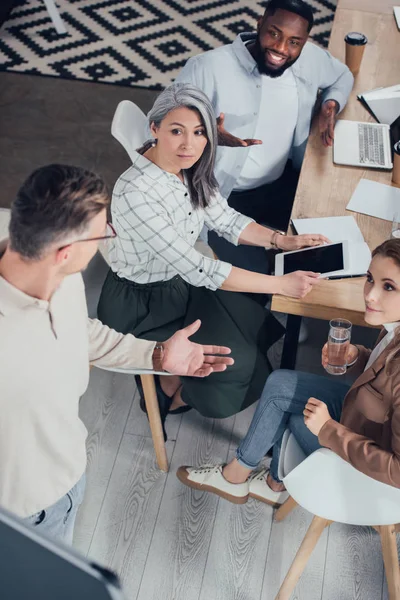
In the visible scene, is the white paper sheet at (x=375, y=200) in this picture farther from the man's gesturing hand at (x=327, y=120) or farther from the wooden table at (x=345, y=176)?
the man's gesturing hand at (x=327, y=120)

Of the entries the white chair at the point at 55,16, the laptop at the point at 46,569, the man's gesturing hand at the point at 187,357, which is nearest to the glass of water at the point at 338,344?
the man's gesturing hand at the point at 187,357

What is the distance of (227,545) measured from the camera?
88.7 inches

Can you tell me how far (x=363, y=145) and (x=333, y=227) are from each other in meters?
0.44

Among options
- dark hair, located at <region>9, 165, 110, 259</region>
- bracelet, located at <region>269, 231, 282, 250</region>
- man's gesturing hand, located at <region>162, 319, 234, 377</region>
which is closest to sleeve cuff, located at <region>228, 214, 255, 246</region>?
bracelet, located at <region>269, 231, 282, 250</region>

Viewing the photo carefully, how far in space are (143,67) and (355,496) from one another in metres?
3.19

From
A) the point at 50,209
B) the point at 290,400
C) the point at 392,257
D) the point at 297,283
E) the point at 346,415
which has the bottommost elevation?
the point at 290,400

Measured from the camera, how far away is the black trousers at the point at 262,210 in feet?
8.80

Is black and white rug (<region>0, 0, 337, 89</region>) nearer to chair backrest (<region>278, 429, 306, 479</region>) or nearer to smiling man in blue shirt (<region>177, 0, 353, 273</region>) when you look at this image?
smiling man in blue shirt (<region>177, 0, 353, 273</region>)

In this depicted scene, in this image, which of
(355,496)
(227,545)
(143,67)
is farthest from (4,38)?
(355,496)

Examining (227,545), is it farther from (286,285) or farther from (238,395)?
(286,285)

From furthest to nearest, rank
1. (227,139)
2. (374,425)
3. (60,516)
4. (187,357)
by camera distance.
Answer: (227,139)
(187,357)
(374,425)
(60,516)

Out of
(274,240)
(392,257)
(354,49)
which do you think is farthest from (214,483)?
(354,49)

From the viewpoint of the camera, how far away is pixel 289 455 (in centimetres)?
192

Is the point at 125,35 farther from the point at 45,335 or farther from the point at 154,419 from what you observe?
the point at 45,335
